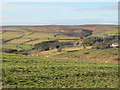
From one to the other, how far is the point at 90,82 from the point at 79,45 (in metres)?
89.5

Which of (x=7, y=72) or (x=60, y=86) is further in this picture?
(x=7, y=72)

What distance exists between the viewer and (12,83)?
1500 centimetres

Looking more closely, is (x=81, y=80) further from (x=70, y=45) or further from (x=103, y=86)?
(x=70, y=45)

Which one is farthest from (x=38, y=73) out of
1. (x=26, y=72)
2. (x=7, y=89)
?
(x=7, y=89)

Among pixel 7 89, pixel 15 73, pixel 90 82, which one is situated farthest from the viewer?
pixel 15 73

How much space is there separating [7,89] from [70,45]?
95598 mm

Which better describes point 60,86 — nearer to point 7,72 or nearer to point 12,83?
point 12,83

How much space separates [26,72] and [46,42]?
292 ft

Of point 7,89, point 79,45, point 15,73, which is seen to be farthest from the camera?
point 79,45

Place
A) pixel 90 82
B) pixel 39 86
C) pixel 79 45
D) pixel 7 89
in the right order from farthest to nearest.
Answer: pixel 79 45 → pixel 90 82 → pixel 39 86 → pixel 7 89

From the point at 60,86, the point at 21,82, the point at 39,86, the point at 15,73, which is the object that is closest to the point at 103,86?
the point at 60,86

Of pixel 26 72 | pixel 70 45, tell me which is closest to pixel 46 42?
pixel 70 45

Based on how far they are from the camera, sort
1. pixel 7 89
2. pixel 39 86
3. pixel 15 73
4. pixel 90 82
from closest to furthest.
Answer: pixel 7 89, pixel 39 86, pixel 90 82, pixel 15 73

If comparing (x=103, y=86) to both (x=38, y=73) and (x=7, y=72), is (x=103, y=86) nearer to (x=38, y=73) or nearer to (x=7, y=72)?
(x=38, y=73)
